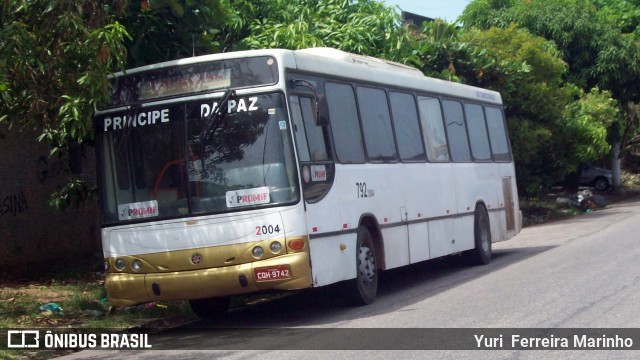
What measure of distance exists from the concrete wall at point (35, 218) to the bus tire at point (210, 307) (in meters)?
4.22

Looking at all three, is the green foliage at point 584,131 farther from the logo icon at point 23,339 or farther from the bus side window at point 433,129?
the logo icon at point 23,339

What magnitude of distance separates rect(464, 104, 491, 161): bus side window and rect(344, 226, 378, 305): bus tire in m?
5.31

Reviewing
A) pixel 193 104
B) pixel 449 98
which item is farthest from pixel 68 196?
pixel 449 98

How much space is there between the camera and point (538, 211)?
30422 mm

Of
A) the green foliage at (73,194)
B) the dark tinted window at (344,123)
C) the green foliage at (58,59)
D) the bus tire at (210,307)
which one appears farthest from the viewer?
the green foliage at (73,194)

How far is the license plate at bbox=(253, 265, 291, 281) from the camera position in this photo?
984cm

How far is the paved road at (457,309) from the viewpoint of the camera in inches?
353

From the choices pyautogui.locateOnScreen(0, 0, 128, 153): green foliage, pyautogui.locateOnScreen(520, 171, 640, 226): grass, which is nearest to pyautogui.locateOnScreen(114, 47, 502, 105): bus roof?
pyautogui.locateOnScreen(0, 0, 128, 153): green foliage

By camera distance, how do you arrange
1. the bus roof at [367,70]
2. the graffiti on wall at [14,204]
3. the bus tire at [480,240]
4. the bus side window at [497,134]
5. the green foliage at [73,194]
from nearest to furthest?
the bus roof at [367,70] < the green foliage at [73,194] < the graffiti on wall at [14,204] < the bus tire at [480,240] < the bus side window at [497,134]

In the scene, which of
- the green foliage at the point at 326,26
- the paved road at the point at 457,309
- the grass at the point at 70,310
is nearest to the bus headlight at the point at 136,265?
the paved road at the point at 457,309

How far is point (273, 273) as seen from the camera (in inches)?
388

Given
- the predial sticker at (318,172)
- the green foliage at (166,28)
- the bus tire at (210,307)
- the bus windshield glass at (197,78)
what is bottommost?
the bus tire at (210,307)

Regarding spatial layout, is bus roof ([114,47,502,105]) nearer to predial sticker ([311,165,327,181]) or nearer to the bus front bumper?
predial sticker ([311,165,327,181])

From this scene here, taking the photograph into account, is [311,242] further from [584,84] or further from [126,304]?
[584,84]
